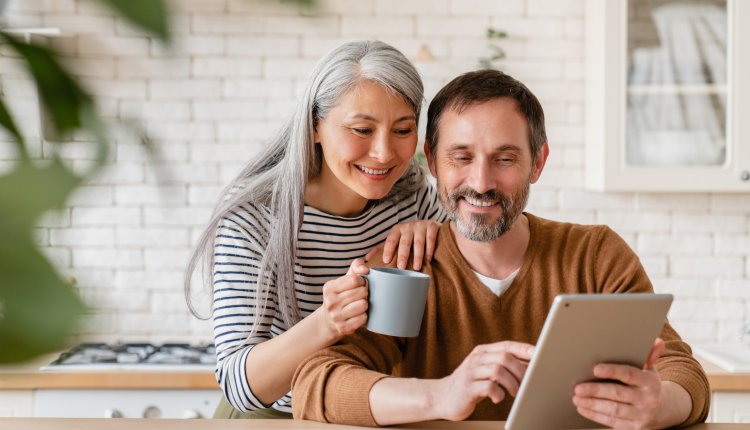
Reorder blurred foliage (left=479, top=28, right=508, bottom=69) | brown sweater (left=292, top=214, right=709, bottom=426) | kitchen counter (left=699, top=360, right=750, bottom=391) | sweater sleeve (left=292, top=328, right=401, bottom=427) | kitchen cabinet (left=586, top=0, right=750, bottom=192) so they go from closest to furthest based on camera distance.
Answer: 1. sweater sleeve (left=292, top=328, right=401, bottom=427)
2. brown sweater (left=292, top=214, right=709, bottom=426)
3. kitchen counter (left=699, top=360, right=750, bottom=391)
4. kitchen cabinet (left=586, top=0, right=750, bottom=192)
5. blurred foliage (left=479, top=28, right=508, bottom=69)

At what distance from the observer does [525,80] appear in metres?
3.30

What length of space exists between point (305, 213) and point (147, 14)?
1.71 meters

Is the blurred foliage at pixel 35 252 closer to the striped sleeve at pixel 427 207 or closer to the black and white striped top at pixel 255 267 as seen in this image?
the black and white striped top at pixel 255 267

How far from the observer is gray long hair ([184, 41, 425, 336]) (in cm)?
174

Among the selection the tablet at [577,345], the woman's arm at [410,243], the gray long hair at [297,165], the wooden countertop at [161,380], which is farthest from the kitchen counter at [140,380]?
the tablet at [577,345]

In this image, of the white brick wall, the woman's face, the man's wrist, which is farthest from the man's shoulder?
the white brick wall

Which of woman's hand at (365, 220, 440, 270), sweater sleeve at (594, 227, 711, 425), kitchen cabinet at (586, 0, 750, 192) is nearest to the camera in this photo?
sweater sleeve at (594, 227, 711, 425)

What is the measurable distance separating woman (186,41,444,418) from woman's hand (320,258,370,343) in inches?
6.3

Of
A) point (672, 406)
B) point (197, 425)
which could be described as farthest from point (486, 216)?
point (197, 425)

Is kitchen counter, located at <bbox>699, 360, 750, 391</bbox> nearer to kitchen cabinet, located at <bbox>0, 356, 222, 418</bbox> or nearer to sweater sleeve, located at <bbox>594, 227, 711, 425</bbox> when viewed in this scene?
sweater sleeve, located at <bbox>594, 227, 711, 425</bbox>

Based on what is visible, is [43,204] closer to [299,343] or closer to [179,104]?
[299,343]

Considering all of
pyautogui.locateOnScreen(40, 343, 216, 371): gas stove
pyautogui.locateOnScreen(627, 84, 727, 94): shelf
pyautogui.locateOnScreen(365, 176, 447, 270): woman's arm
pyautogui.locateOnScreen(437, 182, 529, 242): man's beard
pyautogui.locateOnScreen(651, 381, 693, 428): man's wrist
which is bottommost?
pyautogui.locateOnScreen(40, 343, 216, 371): gas stove

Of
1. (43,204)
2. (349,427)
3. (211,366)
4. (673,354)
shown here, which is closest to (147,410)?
(211,366)

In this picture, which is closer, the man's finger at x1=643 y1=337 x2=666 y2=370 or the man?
the man's finger at x1=643 y1=337 x2=666 y2=370
